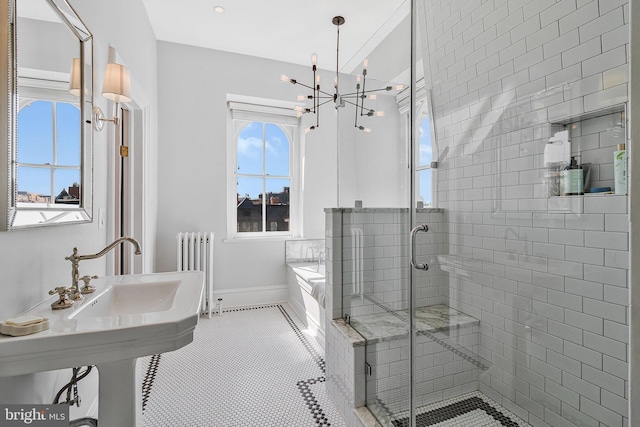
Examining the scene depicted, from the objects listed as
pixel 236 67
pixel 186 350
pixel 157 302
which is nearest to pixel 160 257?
pixel 186 350

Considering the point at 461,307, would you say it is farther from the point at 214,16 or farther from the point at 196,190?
the point at 214,16

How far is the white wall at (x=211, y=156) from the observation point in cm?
325

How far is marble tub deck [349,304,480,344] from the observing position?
1722mm

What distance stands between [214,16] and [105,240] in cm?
223

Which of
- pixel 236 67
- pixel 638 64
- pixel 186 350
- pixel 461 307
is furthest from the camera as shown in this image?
pixel 236 67

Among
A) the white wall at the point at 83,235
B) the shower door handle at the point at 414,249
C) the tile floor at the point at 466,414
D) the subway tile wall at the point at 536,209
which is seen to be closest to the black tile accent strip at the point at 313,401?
the tile floor at the point at 466,414

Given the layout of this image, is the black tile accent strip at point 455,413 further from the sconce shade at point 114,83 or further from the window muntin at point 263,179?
the window muntin at point 263,179

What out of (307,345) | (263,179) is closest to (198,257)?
(263,179)

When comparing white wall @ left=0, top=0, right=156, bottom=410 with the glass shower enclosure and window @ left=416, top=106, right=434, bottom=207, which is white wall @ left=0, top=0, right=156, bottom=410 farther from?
window @ left=416, top=106, right=434, bottom=207

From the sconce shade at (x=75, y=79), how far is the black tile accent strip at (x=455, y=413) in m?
2.23

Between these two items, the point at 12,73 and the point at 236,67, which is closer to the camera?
the point at 12,73

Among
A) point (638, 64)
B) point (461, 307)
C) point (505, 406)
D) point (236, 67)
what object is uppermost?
point (236, 67)

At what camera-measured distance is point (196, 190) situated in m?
3.37

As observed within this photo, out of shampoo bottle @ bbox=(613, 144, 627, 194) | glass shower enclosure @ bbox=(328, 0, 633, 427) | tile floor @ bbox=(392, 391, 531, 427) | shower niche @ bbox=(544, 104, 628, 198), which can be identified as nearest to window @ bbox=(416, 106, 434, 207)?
glass shower enclosure @ bbox=(328, 0, 633, 427)
